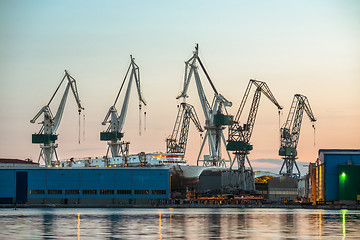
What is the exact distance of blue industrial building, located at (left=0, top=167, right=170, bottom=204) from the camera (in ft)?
614

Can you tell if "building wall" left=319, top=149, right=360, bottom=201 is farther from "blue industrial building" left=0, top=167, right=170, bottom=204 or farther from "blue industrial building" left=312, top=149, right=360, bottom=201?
"blue industrial building" left=0, top=167, right=170, bottom=204

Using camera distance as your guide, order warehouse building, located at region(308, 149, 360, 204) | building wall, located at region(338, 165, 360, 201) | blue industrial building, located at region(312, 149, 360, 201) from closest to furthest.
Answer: building wall, located at region(338, 165, 360, 201) < warehouse building, located at region(308, 149, 360, 204) < blue industrial building, located at region(312, 149, 360, 201)

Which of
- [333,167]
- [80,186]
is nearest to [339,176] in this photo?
[333,167]

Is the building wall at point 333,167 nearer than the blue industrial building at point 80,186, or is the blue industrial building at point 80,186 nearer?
the building wall at point 333,167

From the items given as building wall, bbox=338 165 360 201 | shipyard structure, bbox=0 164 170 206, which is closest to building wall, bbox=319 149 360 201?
building wall, bbox=338 165 360 201

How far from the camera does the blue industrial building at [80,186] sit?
18712cm

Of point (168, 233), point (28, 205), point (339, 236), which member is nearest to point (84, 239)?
point (168, 233)

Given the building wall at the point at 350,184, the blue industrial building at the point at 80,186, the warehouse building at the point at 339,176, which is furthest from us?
the blue industrial building at the point at 80,186

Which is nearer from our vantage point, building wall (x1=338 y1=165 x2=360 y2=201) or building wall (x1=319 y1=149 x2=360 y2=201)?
building wall (x1=338 y1=165 x2=360 y2=201)

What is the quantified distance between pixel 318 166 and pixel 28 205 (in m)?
77.5

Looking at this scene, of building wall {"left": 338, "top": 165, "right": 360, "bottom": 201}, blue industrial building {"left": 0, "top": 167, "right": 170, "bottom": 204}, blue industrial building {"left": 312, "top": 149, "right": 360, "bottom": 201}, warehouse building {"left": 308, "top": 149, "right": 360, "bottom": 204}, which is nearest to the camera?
building wall {"left": 338, "top": 165, "right": 360, "bottom": 201}

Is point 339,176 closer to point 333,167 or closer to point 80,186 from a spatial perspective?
point 333,167

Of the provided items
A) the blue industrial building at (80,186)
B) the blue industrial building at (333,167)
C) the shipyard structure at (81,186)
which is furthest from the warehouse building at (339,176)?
the blue industrial building at (80,186)

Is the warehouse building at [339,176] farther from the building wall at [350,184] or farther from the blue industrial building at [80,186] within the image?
the blue industrial building at [80,186]
